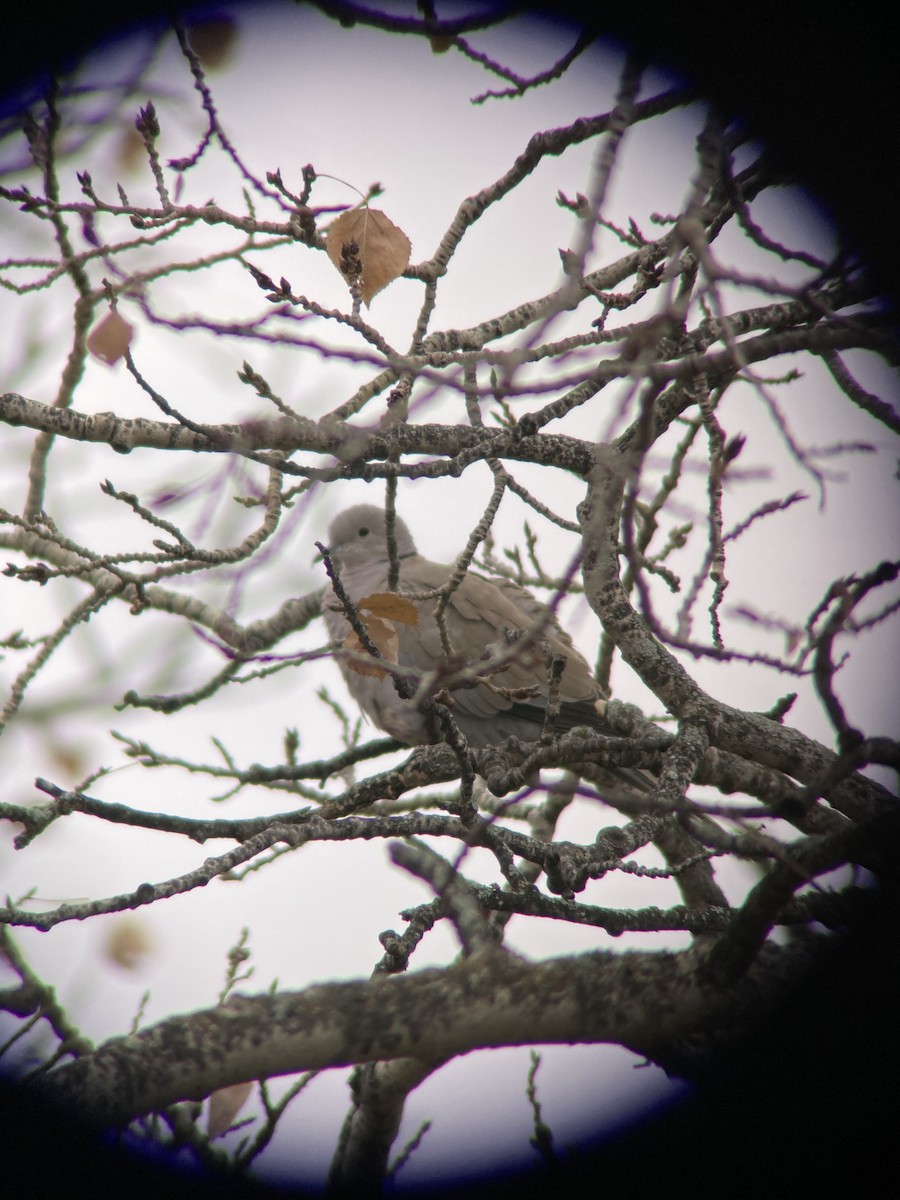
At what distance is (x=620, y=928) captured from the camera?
7.06 feet

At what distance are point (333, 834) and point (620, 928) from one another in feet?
2.28

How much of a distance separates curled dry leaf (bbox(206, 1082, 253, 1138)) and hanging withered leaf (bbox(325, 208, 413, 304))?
1.93 metres

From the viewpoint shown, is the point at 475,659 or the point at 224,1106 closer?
the point at 224,1106

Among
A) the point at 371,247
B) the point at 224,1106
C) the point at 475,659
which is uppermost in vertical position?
the point at 371,247

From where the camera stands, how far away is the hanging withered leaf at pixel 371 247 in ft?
7.91

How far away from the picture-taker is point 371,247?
2.44 meters

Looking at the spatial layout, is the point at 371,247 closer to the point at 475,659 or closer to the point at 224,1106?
the point at 475,659

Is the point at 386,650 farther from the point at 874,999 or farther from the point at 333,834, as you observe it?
the point at 874,999

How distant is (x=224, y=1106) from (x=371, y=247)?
2.14m

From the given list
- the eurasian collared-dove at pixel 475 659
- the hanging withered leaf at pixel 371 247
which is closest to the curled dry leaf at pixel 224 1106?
the eurasian collared-dove at pixel 475 659

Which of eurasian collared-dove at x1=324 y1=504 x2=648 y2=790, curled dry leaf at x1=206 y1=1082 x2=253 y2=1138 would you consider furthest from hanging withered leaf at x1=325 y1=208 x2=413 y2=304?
curled dry leaf at x1=206 y1=1082 x2=253 y2=1138

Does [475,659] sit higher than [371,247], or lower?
lower

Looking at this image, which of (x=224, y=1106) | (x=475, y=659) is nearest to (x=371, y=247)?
(x=475, y=659)

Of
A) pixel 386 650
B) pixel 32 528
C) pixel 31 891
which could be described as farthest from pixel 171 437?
pixel 31 891
